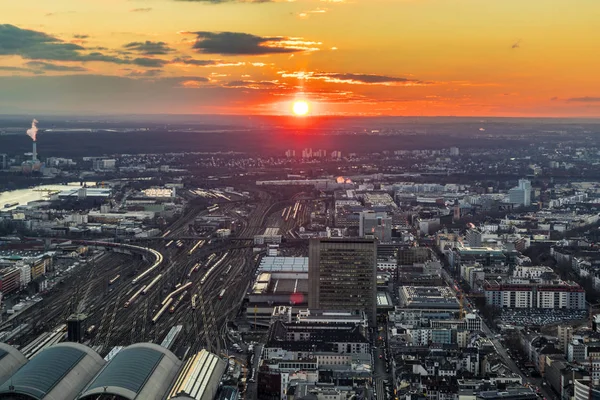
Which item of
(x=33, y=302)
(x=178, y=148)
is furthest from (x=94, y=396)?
(x=178, y=148)

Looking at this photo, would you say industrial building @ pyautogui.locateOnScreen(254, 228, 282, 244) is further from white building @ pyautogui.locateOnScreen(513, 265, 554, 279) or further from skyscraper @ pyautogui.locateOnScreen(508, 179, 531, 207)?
skyscraper @ pyautogui.locateOnScreen(508, 179, 531, 207)

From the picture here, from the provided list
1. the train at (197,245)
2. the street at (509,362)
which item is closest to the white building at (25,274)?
the train at (197,245)

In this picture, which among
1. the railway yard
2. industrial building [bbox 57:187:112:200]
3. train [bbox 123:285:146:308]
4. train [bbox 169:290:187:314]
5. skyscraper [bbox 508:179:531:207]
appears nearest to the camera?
the railway yard

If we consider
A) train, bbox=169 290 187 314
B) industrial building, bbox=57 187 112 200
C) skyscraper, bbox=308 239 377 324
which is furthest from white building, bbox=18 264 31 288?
industrial building, bbox=57 187 112 200

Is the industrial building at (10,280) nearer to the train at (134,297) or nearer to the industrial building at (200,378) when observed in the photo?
the train at (134,297)

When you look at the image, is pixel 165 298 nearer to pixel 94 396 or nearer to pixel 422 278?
pixel 422 278

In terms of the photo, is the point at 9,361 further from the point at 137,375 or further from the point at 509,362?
the point at 509,362
